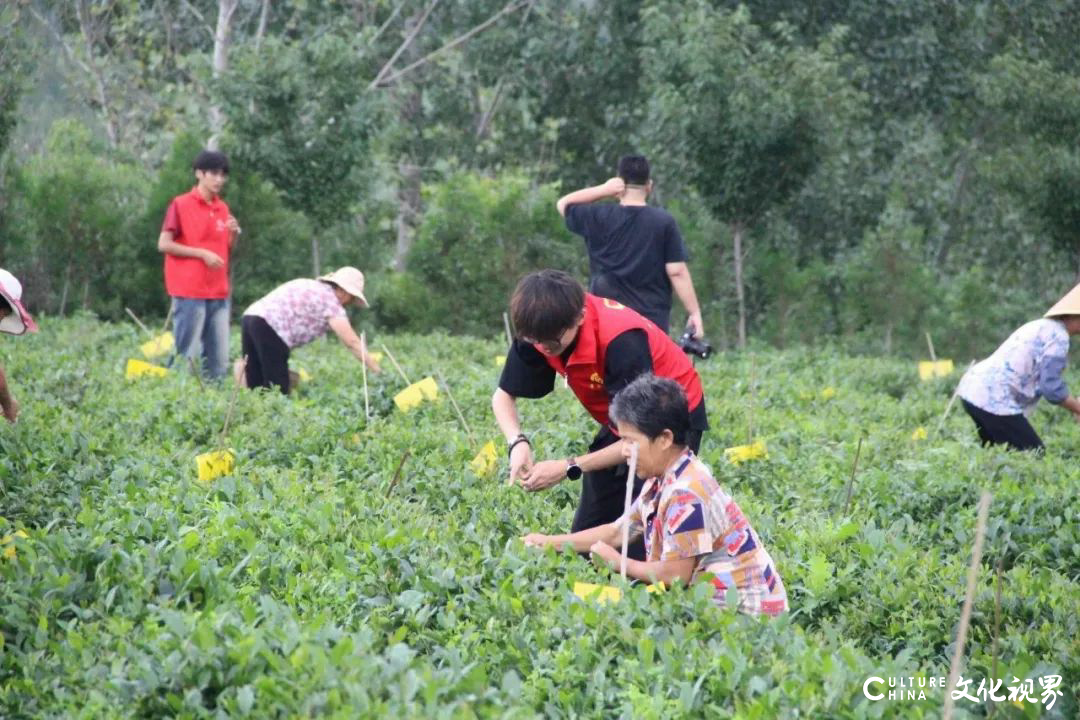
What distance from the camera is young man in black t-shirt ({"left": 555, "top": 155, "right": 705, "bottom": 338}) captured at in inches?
344

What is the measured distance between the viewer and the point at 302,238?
59.0 feet

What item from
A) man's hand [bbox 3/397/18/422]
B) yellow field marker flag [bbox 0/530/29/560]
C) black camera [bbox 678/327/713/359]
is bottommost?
black camera [bbox 678/327/713/359]

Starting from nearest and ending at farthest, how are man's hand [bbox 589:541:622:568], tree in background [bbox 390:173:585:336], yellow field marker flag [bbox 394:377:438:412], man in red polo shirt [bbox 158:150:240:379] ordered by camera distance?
1. man's hand [bbox 589:541:622:568]
2. yellow field marker flag [bbox 394:377:438:412]
3. man in red polo shirt [bbox 158:150:240:379]
4. tree in background [bbox 390:173:585:336]

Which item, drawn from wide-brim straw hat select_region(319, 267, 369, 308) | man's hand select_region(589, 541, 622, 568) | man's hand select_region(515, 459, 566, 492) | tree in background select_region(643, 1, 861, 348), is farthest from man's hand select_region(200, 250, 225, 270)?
tree in background select_region(643, 1, 861, 348)

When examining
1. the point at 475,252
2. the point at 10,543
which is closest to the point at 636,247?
the point at 10,543

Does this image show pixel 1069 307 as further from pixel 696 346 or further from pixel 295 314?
pixel 295 314

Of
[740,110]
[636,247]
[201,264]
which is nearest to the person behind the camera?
[636,247]

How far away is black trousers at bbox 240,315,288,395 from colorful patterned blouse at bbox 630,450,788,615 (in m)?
5.04

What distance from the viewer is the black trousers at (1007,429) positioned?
27.6ft

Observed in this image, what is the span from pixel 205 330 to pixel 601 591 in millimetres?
7029

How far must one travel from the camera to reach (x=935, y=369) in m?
12.4

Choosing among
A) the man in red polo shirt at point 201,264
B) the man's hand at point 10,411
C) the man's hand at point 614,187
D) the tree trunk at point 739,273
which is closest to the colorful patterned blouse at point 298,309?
the man in red polo shirt at point 201,264

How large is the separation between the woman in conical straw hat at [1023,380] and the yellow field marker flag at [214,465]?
4.29 meters

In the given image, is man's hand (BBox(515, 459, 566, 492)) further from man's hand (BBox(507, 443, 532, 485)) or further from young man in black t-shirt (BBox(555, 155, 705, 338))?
young man in black t-shirt (BBox(555, 155, 705, 338))
